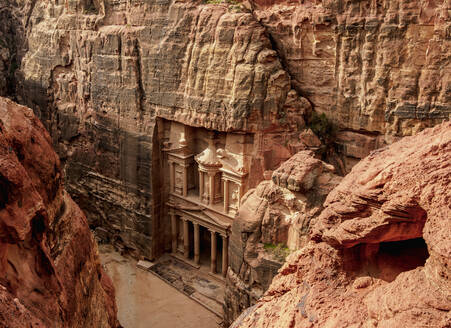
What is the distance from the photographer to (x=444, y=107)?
13.8 metres

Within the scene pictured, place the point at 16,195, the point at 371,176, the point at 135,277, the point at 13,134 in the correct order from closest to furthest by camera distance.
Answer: the point at 371,176, the point at 16,195, the point at 13,134, the point at 135,277

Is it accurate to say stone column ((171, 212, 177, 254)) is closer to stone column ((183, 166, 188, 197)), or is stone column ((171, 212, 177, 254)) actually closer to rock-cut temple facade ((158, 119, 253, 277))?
rock-cut temple facade ((158, 119, 253, 277))

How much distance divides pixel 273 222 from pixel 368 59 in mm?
6388

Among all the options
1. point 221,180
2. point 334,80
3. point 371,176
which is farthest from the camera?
point 221,180

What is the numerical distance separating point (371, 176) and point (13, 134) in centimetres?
515

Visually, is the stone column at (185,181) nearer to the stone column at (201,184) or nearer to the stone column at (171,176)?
the stone column at (171,176)

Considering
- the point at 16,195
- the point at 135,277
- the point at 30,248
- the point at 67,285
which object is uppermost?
the point at 16,195

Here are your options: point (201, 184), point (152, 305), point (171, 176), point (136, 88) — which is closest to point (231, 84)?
point (201, 184)

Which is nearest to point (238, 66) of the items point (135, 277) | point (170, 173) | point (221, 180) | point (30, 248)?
point (221, 180)

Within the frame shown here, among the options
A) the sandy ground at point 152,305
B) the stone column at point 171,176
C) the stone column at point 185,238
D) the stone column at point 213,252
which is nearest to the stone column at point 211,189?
the stone column at point 213,252

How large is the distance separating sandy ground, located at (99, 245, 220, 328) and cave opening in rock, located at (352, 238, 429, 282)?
13.1m

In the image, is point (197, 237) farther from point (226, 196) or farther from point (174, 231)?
point (226, 196)

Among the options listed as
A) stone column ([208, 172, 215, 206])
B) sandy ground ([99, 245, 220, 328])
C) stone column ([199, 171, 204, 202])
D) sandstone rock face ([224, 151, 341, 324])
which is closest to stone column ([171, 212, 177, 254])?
sandy ground ([99, 245, 220, 328])

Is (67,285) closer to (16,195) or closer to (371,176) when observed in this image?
(16,195)
